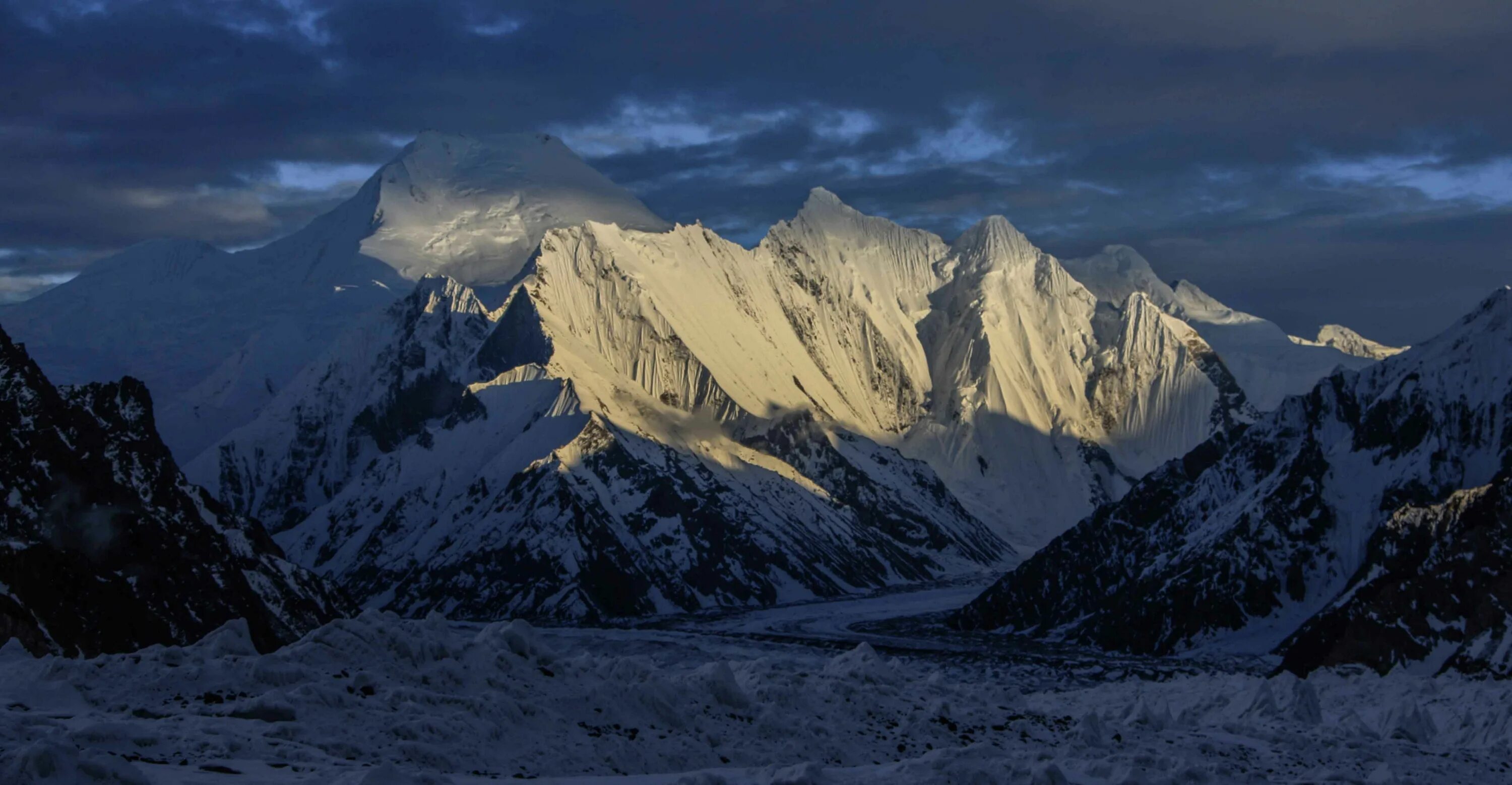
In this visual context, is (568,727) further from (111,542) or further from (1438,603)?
(1438,603)

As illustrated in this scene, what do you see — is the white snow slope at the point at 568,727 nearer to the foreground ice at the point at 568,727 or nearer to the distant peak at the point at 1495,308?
the foreground ice at the point at 568,727

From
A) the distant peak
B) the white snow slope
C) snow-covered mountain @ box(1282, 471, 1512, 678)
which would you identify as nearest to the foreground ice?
the white snow slope

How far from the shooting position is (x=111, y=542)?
130 meters

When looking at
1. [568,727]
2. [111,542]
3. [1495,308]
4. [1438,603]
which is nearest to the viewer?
[568,727]

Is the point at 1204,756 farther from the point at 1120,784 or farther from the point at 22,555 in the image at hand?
the point at 22,555

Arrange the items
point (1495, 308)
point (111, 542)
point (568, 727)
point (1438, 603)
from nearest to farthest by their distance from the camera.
Result: point (568, 727) < point (111, 542) < point (1438, 603) < point (1495, 308)

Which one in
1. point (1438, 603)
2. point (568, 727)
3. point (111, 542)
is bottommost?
point (1438, 603)

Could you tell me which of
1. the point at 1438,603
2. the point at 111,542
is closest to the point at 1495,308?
the point at 1438,603

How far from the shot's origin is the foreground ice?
49.2 m

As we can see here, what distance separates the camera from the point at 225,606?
13675 centimetres

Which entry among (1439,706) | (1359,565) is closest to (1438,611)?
(1439,706)

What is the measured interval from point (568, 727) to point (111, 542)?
79764mm

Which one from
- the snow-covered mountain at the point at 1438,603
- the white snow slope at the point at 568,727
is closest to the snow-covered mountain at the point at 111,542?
the white snow slope at the point at 568,727

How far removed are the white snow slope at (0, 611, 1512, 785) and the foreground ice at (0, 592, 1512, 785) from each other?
0.10 meters
